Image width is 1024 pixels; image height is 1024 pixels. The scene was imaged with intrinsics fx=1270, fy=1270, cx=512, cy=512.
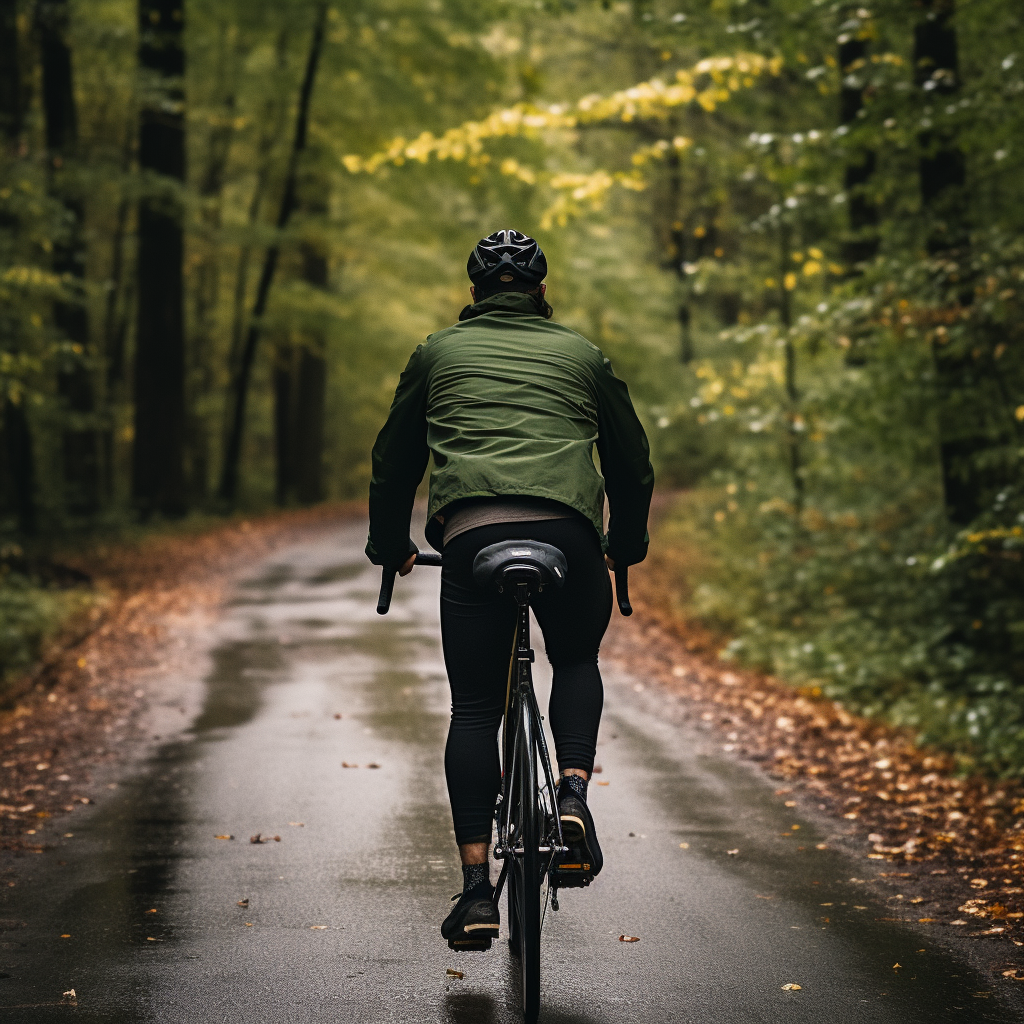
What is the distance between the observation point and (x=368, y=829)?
6.12 m

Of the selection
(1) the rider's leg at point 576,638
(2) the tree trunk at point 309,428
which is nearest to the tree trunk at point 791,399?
(1) the rider's leg at point 576,638

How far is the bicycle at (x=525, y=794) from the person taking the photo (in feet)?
12.1

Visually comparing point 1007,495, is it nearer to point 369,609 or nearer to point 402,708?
point 402,708

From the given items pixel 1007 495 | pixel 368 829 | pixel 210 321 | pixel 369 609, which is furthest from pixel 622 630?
pixel 210 321

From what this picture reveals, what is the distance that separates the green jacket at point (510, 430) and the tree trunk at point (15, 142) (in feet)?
31.3

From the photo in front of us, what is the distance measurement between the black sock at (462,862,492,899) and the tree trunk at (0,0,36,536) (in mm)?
9984

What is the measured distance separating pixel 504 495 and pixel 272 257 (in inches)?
954

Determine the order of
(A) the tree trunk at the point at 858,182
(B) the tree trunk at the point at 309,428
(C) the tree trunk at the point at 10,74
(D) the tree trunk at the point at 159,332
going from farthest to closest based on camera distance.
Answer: (B) the tree trunk at the point at 309,428
(D) the tree trunk at the point at 159,332
(C) the tree trunk at the point at 10,74
(A) the tree trunk at the point at 858,182

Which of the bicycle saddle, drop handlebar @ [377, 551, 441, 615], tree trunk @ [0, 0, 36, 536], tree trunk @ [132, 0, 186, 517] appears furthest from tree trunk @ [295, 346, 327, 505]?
the bicycle saddle

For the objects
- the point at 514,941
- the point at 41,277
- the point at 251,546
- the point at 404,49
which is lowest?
the point at 251,546

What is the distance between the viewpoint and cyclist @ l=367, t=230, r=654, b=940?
3.88 meters

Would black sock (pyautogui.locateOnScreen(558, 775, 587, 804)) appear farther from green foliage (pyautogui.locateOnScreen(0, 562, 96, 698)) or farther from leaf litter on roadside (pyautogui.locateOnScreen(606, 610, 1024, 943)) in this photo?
green foliage (pyautogui.locateOnScreen(0, 562, 96, 698))

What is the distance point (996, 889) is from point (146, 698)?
6.45 meters

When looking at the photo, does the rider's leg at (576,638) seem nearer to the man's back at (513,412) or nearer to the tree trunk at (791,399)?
the man's back at (513,412)
